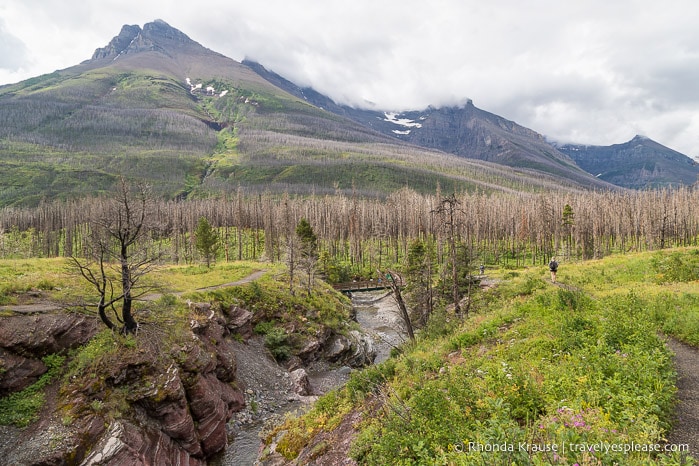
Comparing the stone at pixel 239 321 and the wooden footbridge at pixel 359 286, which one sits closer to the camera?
the stone at pixel 239 321

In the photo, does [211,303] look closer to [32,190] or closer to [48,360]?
[48,360]

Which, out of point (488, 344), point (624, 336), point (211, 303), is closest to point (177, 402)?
point (211, 303)

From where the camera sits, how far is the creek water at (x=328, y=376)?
2070cm

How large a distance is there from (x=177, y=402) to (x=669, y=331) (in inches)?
924

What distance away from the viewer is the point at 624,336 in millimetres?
10125

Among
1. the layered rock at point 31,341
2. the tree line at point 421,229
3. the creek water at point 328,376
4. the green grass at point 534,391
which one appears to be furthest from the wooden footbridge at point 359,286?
the green grass at point 534,391

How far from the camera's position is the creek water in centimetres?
2070

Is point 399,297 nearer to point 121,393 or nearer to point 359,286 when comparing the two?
point 121,393

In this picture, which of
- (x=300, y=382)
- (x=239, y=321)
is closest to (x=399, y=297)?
(x=300, y=382)

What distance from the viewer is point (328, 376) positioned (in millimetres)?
35094

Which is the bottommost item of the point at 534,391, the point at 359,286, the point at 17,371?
the point at 359,286

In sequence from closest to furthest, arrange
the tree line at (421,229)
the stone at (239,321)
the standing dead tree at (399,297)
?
the standing dead tree at (399,297)
the stone at (239,321)
the tree line at (421,229)

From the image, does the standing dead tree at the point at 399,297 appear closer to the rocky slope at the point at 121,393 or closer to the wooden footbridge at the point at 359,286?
the rocky slope at the point at 121,393

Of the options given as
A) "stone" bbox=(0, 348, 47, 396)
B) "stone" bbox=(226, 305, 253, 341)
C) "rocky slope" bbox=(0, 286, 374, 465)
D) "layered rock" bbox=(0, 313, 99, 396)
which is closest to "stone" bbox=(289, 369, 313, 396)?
"rocky slope" bbox=(0, 286, 374, 465)
